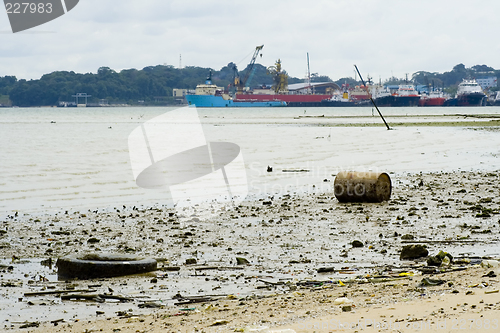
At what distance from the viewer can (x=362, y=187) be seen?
431 inches

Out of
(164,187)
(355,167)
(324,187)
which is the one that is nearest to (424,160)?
(355,167)

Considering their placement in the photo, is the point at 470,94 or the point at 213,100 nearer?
the point at 470,94

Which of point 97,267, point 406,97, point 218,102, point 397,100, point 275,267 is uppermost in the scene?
point 218,102

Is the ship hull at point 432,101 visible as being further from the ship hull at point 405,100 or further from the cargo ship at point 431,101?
the ship hull at point 405,100

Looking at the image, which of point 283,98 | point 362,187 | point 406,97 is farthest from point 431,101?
point 362,187

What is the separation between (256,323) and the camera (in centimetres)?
438

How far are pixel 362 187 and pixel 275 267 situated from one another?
16.0 ft

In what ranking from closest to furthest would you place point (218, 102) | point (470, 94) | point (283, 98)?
1. point (470, 94)
2. point (218, 102)
3. point (283, 98)

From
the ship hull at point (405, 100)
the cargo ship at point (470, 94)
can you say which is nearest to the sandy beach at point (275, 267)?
the ship hull at point (405, 100)

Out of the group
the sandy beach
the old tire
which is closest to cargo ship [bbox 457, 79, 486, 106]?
the sandy beach

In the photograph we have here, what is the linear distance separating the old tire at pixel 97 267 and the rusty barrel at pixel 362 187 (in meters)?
→ 5.32

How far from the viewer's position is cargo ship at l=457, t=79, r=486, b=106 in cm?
14525

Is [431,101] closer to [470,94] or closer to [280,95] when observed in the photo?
[470,94]

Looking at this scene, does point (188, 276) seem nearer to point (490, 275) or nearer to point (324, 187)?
point (490, 275)
